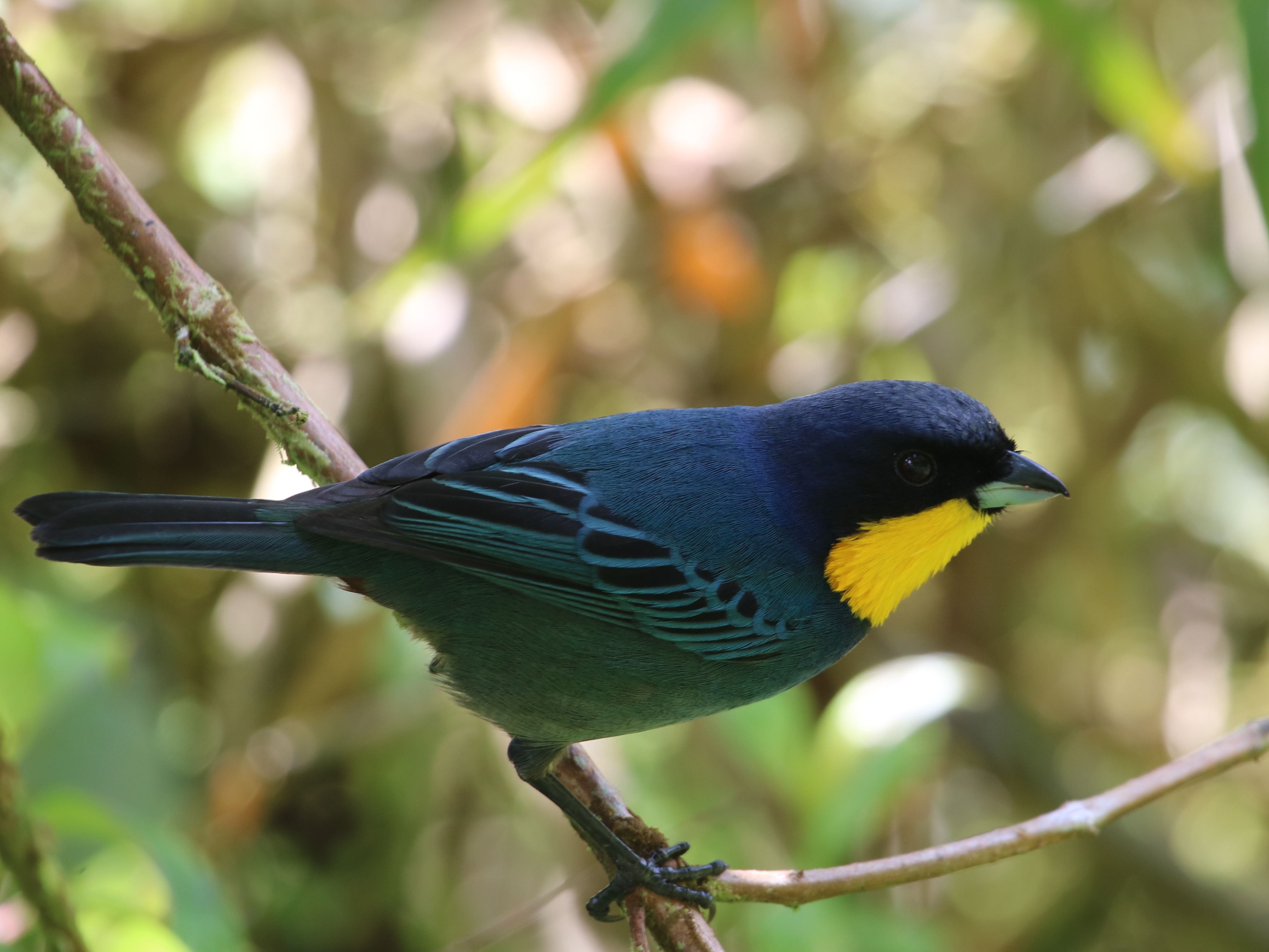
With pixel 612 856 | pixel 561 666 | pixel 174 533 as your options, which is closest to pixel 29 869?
pixel 174 533

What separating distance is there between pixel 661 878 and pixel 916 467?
1.12 m

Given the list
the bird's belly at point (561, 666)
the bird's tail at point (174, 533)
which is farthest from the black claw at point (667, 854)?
the bird's tail at point (174, 533)

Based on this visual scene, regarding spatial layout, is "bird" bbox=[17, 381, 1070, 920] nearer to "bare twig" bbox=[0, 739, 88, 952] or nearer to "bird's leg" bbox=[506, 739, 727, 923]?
"bird's leg" bbox=[506, 739, 727, 923]

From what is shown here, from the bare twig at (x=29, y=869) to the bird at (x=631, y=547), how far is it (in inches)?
24.2

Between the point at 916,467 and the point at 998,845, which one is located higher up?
the point at 916,467

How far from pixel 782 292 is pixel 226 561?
342 cm

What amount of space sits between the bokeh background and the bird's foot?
120 centimetres

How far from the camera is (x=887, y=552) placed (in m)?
2.83

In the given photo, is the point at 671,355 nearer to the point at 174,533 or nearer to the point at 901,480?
the point at 901,480

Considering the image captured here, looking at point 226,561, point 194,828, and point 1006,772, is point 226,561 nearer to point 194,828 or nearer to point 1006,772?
point 194,828

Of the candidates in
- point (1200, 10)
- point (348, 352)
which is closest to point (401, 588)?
point (348, 352)

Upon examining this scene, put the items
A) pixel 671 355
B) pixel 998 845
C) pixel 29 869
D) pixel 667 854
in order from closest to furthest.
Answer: pixel 29 869, pixel 998 845, pixel 667 854, pixel 671 355

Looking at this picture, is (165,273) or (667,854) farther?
(667,854)

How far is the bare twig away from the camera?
6.86ft
